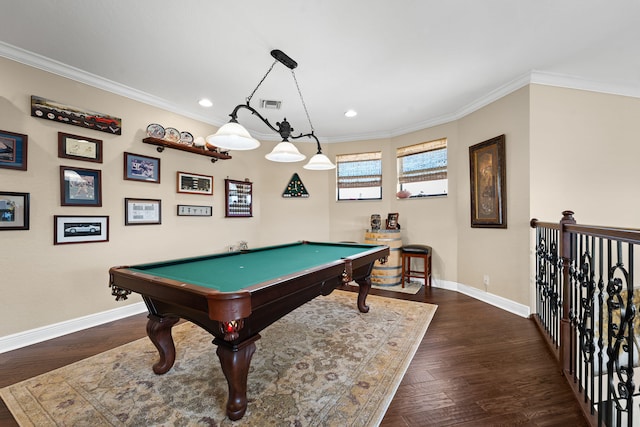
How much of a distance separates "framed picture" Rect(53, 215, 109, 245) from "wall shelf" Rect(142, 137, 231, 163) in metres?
1.01

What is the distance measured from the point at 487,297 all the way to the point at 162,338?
3597mm

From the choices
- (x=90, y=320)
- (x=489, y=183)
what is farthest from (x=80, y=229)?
(x=489, y=183)

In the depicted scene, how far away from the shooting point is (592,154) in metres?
2.92

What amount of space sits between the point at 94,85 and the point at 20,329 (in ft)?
8.09

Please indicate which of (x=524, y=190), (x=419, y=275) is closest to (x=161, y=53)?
(x=524, y=190)

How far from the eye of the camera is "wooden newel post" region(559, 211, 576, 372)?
1.84 meters

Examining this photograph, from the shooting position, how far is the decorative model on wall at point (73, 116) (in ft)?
8.02

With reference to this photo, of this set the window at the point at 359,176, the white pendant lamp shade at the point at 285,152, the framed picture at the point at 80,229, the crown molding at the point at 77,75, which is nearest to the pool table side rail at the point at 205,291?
the white pendant lamp shade at the point at 285,152

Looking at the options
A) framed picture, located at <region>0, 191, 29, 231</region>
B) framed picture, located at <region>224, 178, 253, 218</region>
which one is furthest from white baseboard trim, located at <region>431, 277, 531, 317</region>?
framed picture, located at <region>0, 191, 29, 231</region>

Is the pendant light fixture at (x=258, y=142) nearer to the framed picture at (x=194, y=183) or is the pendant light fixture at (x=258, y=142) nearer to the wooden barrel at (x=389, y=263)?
the framed picture at (x=194, y=183)

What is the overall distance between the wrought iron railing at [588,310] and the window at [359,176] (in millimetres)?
2474

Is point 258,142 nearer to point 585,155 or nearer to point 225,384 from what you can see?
point 225,384

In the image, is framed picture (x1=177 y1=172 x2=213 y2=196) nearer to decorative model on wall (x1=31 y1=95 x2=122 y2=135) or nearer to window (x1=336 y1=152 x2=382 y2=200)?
decorative model on wall (x1=31 y1=95 x2=122 y2=135)

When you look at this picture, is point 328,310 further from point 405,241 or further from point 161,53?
point 161,53
